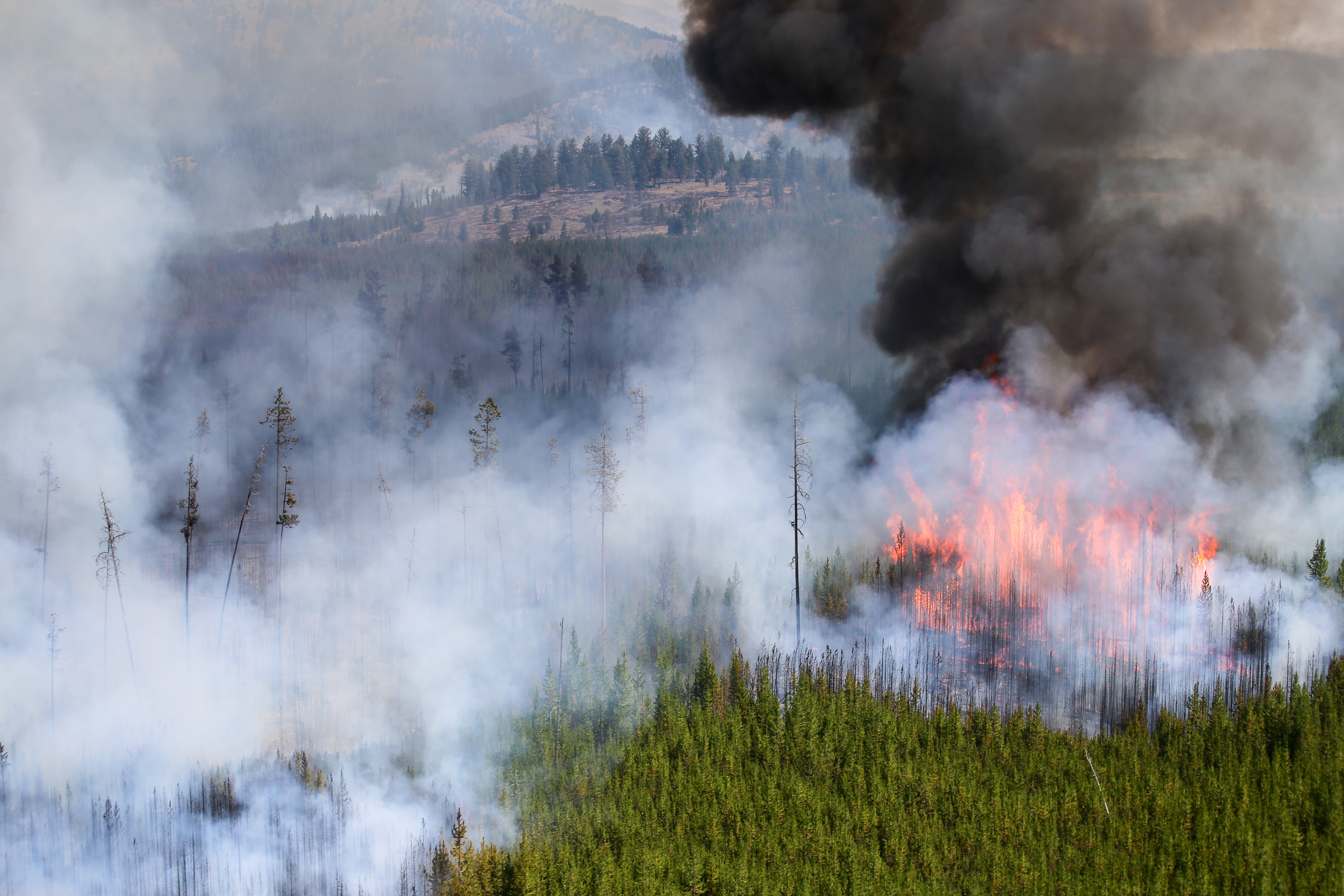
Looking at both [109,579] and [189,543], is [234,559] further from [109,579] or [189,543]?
[189,543]

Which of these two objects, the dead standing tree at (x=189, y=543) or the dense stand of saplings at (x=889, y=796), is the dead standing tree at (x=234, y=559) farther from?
the dense stand of saplings at (x=889, y=796)

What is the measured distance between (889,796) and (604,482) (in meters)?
40.1

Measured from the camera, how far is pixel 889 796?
50500mm

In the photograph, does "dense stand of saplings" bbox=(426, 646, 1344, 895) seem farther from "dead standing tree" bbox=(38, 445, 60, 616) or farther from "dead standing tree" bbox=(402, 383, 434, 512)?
"dead standing tree" bbox=(402, 383, 434, 512)

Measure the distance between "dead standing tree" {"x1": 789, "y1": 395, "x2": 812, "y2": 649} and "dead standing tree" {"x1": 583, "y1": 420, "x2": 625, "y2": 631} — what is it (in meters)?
13.5

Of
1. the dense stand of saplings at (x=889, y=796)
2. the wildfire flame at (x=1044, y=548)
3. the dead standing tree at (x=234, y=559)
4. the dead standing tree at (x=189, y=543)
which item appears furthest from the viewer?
the wildfire flame at (x=1044, y=548)

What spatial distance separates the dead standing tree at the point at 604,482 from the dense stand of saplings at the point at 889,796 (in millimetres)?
16881

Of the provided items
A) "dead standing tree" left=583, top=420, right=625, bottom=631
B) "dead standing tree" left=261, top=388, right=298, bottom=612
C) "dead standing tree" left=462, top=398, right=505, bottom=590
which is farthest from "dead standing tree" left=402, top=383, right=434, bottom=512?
"dead standing tree" left=583, top=420, right=625, bottom=631

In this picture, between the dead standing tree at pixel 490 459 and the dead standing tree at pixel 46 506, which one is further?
the dead standing tree at pixel 490 459

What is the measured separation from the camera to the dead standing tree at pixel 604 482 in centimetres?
8031

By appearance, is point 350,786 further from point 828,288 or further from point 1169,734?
point 828,288

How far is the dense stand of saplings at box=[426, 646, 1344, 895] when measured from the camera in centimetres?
4516

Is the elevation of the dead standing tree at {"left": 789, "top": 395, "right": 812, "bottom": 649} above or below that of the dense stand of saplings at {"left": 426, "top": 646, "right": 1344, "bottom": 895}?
above

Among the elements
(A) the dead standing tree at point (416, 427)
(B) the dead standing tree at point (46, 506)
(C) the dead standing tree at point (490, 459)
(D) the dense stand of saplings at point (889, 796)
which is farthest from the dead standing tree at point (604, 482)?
(B) the dead standing tree at point (46, 506)
